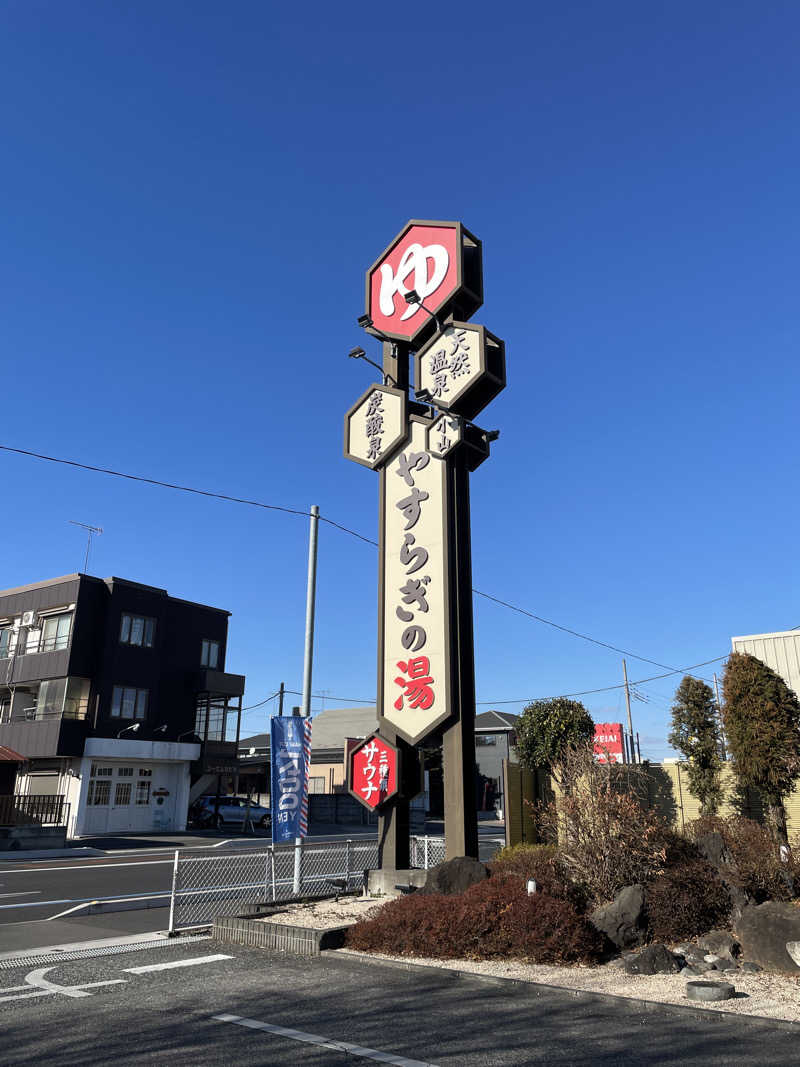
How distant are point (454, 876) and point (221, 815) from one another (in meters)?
36.1

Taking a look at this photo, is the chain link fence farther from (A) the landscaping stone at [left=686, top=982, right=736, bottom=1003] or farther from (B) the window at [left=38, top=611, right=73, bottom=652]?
(B) the window at [left=38, top=611, right=73, bottom=652]

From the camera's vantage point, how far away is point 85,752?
36719 millimetres

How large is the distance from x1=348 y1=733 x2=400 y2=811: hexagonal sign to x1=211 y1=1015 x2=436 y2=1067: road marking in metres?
7.06

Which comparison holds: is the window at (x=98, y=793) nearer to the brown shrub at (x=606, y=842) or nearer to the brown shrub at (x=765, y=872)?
the brown shrub at (x=606, y=842)

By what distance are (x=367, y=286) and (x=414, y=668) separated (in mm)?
9134

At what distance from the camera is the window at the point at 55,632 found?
38.9 m

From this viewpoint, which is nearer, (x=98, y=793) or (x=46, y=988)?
(x=46, y=988)

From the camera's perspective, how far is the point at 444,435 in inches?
599

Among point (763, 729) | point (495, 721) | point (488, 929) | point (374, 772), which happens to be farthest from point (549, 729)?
point (495, 721)

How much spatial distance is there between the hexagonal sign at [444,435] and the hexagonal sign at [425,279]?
2432 mm

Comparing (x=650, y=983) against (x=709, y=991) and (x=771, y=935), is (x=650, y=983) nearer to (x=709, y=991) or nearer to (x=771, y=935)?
(x=709, y=991)

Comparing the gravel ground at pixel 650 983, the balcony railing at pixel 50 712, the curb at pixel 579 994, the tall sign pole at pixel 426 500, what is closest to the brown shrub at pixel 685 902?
the gravel ground at pixel 650 983

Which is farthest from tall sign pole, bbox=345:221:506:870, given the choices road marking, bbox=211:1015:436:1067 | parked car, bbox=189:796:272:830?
parked car, bbox=189:796:272:830

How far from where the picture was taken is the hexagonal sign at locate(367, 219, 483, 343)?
16250mm
